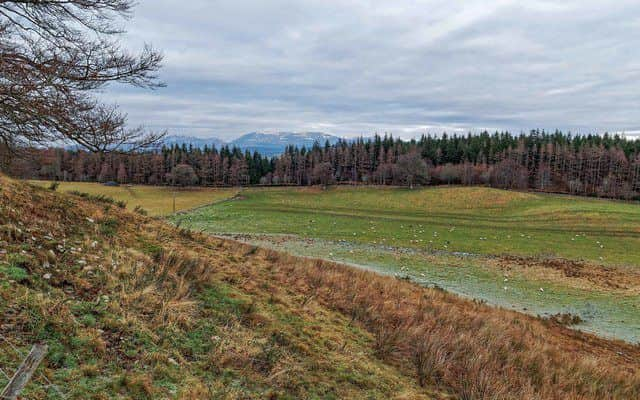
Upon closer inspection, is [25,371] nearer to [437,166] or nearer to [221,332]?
[221,332]

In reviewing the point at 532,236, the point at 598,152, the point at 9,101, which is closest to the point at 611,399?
the point at 9,101

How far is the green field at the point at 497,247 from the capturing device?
59.8ft

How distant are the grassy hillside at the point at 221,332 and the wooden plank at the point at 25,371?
114 cm

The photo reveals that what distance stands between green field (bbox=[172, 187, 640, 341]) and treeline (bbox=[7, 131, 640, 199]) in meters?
34.3

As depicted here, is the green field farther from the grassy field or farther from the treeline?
the treeline

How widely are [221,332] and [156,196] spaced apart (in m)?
72.7

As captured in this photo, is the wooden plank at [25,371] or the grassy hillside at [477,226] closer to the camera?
the wooden plank at [25,371]

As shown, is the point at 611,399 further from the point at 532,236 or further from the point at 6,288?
the point at 532,236

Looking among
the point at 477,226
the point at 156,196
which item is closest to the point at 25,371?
the point at 477,226

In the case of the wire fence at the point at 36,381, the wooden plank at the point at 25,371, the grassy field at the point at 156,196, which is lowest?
the grassy field at the point at 156,196

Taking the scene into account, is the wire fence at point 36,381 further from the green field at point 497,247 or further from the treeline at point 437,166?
the treeline at point 437,166

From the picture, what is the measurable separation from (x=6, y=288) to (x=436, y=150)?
108m

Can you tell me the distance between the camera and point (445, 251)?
28.5 meters

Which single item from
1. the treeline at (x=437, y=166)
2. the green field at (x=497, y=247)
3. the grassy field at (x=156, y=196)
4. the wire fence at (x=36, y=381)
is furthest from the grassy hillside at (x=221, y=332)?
the treeline at (x=437, y=166)
